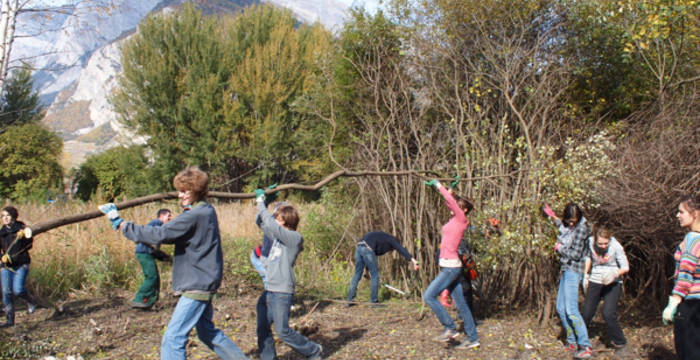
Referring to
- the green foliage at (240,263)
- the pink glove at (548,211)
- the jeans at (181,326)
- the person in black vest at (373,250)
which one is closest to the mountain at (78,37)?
the jeans at (181,326)

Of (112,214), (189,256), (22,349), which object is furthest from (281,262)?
(22,349)

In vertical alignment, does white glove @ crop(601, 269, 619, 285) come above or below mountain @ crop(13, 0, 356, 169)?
below

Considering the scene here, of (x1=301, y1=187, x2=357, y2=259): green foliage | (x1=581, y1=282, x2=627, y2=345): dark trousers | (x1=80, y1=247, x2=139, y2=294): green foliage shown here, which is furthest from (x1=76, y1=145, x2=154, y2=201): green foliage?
(x1=581, y1=282, x2=627, y2=345): dark trousers

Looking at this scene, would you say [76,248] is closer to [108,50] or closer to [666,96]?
[666,96]

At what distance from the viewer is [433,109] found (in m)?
6.96

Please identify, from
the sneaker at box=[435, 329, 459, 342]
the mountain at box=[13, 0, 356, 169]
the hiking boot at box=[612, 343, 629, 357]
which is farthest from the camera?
the mountain at box=[13, 0, 356, 169]

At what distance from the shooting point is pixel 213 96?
19.6 metres

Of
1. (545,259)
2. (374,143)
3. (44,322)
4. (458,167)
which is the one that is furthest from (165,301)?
(545,259)

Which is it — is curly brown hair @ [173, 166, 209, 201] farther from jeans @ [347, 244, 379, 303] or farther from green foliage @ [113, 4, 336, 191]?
green foliage @ [113, 4, 336, 191]

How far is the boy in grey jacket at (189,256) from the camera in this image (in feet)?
10.0

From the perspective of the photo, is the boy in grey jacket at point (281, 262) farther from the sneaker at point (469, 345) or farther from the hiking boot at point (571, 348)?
the hiking boot at point (571, 348)

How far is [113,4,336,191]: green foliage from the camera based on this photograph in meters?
19.5

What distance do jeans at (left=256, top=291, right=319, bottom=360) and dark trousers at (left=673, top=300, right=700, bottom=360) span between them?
274 centimetres

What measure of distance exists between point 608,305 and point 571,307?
1.29 ft
